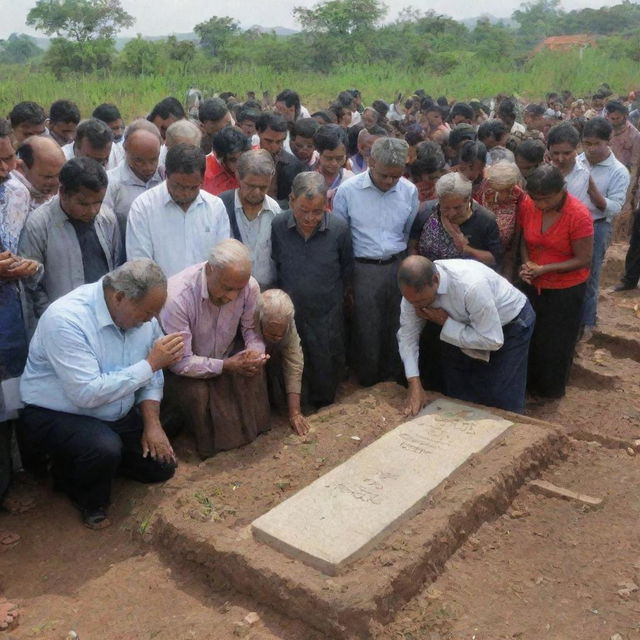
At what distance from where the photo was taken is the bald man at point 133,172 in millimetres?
4738

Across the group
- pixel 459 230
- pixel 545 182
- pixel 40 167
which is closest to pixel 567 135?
pixel 545 182

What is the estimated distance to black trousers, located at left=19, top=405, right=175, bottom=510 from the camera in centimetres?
376

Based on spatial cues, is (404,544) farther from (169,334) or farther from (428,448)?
(169,334)

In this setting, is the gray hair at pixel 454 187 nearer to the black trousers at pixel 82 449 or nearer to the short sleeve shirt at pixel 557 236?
the short sleeve shirt at pixel 557 236

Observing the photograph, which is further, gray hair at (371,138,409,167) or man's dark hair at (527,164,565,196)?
gray hair at (371,138,409,167)

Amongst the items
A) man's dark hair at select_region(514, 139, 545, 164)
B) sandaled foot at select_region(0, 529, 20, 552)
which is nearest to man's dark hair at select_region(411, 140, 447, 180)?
man's dark hair at select_region(514, 139, 545, 164)

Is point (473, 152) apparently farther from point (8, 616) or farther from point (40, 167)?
point (8, 616)

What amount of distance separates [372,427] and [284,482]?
785 millimetres

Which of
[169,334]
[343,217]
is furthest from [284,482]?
[343,217]

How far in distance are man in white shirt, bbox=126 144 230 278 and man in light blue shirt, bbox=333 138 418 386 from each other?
96 cm

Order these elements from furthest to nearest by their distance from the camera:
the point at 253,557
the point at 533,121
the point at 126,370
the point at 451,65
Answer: the point at 451,65 < the point at 533,121 < the point at 126,370 < the point at 253,557

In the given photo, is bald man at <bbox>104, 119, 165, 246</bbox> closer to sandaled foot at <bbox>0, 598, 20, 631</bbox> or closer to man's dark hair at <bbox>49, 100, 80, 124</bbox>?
man's dark hair at <bbox>49, 100, 80, 124</bbox>

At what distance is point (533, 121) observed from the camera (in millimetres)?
9898

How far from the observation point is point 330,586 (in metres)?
3.04
